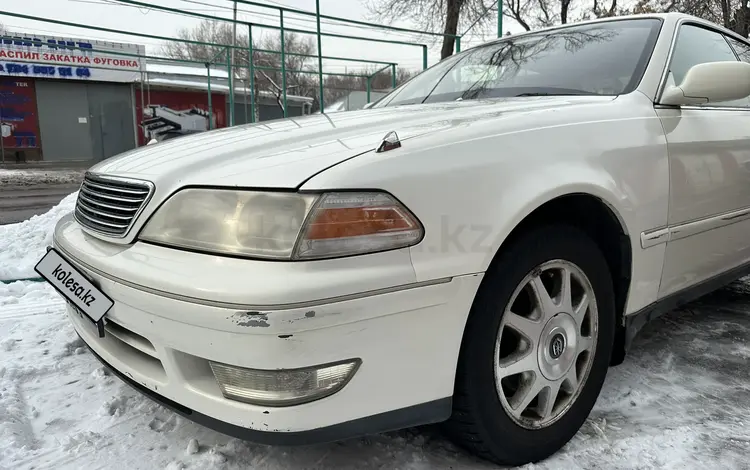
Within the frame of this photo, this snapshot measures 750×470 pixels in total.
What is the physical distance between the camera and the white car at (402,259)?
1283 mm

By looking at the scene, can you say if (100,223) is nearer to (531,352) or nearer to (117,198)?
(117,198)

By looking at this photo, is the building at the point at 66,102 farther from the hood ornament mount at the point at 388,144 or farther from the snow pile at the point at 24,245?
the hood ornament mount at the point at 388,144

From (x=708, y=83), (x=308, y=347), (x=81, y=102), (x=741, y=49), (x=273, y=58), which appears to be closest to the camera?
(x=308, y=347)

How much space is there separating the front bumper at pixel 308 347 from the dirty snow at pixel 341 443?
37cm

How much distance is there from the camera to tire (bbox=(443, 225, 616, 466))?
58.7 inches

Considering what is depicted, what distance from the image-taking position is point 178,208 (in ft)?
4.79

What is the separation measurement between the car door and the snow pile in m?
3.83

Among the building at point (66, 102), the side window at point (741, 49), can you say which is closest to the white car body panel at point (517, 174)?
the side window at point (741, 49)

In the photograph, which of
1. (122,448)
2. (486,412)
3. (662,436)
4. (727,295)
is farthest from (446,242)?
(727,295)

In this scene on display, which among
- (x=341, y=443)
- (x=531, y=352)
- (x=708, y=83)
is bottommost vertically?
(x=341, y=443)

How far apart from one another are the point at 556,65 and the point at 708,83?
0.62 m

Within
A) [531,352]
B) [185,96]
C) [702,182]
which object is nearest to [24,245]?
[531,352]

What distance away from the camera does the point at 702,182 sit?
218 cm

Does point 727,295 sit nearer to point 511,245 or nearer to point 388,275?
point 511,245
